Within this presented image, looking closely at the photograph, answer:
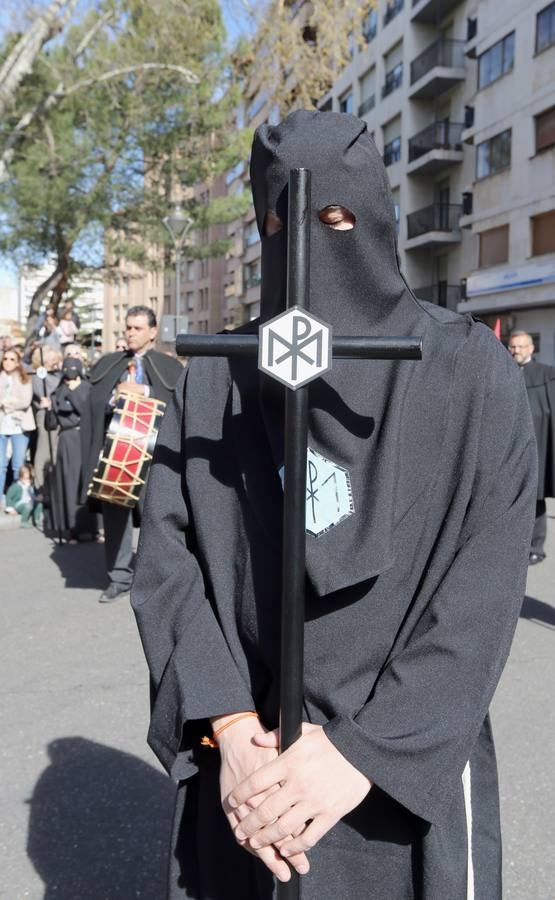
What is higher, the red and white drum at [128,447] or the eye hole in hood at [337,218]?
the eye hole in hood at [337,218]

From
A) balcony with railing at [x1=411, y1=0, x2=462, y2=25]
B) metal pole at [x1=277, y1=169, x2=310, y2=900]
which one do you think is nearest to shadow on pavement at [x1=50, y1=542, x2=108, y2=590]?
metal pole at [x1=277, y1=169, x2=310, y2=900]

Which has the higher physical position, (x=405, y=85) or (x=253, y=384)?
(x=405, y=85)

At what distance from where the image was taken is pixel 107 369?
21.9 ft

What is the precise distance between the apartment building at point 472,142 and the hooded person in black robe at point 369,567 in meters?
26.7

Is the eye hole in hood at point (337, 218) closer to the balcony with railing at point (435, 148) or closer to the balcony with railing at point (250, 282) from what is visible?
the balcony with railing at point (435, 148)

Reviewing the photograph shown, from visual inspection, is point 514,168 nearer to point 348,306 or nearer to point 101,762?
point 101,762

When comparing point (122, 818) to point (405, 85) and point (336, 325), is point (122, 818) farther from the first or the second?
point (405, 85)

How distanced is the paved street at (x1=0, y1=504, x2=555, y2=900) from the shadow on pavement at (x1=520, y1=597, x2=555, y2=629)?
1 centimetres

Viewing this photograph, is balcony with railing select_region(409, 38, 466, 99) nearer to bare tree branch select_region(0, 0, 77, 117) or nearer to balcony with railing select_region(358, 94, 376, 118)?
balcony with railing select_region(358, 94, 376, 118)

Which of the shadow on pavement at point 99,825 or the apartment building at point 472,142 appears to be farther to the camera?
the apartment building at point 472,142

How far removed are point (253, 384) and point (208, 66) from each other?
18.3 m

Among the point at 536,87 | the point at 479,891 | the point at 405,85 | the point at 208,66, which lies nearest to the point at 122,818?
the point at 479,891

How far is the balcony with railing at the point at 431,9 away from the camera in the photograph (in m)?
33.7

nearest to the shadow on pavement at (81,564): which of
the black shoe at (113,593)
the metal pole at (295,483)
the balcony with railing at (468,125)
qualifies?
the black shoe at (113,593)
